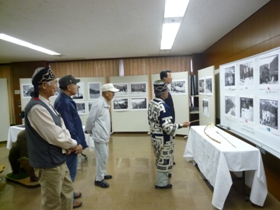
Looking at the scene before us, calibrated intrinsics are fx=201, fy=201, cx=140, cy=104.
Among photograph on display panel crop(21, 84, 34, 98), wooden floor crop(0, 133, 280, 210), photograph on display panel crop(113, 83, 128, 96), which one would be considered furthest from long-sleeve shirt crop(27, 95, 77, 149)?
photograph on display panel crop(21, 84, 34, 98)

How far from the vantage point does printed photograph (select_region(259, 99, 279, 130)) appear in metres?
2.22

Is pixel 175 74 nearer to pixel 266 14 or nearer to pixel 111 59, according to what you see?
pixel 111 59

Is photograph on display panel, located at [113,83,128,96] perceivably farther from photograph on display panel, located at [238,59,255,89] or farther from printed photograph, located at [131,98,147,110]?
photograph on display panel, located at [238,59,255,89]

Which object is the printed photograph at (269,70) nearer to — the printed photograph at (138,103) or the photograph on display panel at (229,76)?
the photograph on display panel at (229,76)

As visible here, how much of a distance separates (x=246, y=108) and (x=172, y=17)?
1687mm

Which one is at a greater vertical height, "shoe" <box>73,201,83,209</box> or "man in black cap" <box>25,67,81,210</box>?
"man in black cap" <box>25,67,81,210</box>

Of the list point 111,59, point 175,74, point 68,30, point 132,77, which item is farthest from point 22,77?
point 175,74

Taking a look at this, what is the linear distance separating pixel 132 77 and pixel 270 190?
4.75m

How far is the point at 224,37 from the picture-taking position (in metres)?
4.09

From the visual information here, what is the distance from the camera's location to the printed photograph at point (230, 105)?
318cm

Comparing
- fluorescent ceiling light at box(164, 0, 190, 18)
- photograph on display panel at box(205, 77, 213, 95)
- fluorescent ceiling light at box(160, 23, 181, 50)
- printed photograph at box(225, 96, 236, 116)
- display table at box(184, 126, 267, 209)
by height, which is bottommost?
display table at box(184, 126, 267, 209)

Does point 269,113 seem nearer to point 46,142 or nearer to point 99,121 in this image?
point 99,121

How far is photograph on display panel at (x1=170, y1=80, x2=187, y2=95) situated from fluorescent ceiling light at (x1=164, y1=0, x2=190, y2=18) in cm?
311

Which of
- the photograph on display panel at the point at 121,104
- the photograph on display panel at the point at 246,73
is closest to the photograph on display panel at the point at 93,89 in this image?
the photograph on display panel at the point at 121,104
